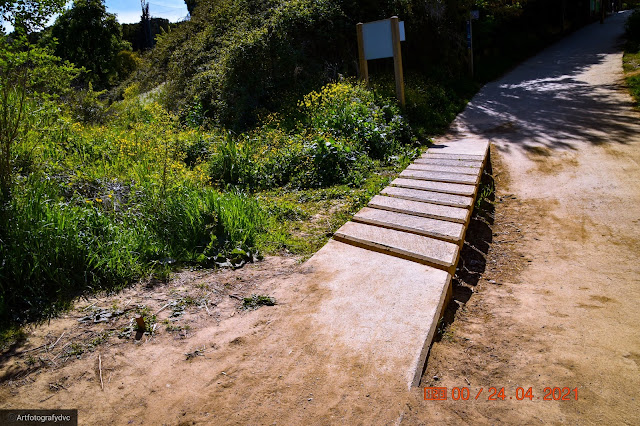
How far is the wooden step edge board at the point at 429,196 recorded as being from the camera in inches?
190

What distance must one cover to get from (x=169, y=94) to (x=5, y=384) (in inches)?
471

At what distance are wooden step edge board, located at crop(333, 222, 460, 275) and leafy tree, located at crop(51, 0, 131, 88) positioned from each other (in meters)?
20.4

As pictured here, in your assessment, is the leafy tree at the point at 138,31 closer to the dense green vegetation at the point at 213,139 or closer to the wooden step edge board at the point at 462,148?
the dense green vegetation at the point at 213,139

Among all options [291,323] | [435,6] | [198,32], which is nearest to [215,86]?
[198,32]

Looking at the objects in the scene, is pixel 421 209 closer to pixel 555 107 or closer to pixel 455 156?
pixel 455 156

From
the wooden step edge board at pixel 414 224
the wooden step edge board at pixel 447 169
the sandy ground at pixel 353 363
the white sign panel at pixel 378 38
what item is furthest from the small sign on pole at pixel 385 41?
the wooden step edge board at pixel 414 224

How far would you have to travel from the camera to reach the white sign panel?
341 inches

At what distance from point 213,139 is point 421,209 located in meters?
5.26

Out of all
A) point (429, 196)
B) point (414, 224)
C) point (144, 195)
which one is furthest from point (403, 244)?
point (144, 195)

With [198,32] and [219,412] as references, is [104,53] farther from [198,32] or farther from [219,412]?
[219,412]

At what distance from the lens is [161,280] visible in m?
3.67

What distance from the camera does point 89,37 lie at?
21.0 m

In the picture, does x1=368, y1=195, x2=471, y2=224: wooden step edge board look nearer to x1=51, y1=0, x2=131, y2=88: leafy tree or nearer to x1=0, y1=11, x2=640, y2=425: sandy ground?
x1=0, y1=11, x2=640, y2=425: sandy ground

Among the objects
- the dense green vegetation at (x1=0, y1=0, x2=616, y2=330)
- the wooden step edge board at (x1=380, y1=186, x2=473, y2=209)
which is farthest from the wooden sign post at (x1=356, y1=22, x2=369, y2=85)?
the wooden step edge board at (x1=380, y1=186, x2=473, y2=209)
